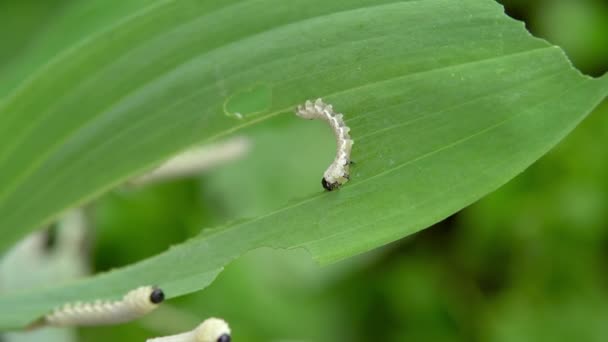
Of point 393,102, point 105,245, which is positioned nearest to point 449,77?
point 393,102

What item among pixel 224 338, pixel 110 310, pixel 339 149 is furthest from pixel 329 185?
pixel 110 310

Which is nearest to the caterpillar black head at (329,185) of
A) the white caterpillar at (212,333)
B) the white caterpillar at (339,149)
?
the white caterpillar at (339,149)

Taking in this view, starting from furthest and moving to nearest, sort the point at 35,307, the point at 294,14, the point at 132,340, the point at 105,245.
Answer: the point at 105,245 → the point at 132,340 → the point at 35,307 → the point at 294,14

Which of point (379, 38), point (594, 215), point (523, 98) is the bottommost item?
point (594, 215)

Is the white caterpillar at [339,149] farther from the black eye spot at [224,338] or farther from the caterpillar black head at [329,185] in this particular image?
the black eye spot at [224,338]

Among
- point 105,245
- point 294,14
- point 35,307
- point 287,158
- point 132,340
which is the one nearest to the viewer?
point 294,14

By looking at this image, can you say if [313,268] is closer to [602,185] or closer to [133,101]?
[602,185]

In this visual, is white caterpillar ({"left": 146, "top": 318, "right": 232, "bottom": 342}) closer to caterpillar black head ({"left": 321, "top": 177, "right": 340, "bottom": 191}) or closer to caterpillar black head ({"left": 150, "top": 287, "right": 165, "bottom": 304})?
caterpillar black head ({"left": 150, "top": 287, "right": 165, "bottom": 304})

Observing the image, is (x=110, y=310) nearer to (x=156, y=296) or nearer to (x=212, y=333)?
(x=156, y=296)
